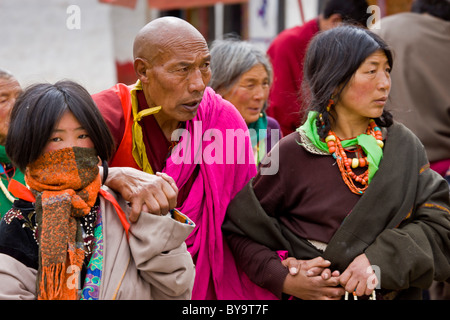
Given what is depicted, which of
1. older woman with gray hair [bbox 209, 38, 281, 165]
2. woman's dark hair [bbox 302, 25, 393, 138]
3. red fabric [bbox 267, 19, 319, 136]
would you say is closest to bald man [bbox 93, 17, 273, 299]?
woman's dark hair [bbox 302, 25, 393, 138]

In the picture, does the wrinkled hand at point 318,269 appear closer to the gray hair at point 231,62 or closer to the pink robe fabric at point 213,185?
the pink robe fabric at point 213,185

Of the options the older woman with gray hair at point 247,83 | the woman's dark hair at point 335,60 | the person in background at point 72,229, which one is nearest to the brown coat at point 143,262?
the person in background at point 72,229

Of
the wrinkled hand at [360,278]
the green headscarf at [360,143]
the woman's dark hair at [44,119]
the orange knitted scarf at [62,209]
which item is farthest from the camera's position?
the green headscarf at [360,143]

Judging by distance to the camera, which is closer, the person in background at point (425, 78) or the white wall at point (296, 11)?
the person in background at point (425, 78)

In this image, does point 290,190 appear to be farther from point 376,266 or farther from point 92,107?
point 92,107

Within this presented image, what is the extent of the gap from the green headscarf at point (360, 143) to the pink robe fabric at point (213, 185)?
36cm

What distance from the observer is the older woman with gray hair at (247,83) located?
13.3 feet

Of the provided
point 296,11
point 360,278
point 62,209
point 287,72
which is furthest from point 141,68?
point 296,11

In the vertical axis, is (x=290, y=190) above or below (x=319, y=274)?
above

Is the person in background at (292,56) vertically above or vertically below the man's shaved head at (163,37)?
below

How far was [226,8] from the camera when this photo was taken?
9289 millimetres

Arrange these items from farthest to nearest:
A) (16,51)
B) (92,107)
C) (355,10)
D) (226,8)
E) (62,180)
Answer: (226,8) → (16,51) → (355,10) → (92,107) → (62,180)

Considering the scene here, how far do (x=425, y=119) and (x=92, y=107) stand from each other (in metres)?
2.66

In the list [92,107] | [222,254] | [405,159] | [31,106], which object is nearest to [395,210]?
[405,159]
